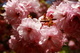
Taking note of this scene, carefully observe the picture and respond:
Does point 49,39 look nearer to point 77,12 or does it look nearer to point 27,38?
point 27,38

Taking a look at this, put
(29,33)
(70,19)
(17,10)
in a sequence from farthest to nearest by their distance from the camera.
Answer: (17,10) < (29,33) < (70,19)

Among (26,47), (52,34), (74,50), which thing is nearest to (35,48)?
(26,47)

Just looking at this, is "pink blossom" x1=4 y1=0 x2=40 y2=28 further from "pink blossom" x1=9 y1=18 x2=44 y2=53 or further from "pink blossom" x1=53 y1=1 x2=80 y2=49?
"pink blossom" x1=53 y1=1 x2=80 y2=49

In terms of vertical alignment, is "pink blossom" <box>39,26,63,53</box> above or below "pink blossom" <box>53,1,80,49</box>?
below

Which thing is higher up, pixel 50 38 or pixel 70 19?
pixel 70 19

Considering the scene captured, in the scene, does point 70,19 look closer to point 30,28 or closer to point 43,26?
point 43,26

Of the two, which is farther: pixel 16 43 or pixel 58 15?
pixel 16 43

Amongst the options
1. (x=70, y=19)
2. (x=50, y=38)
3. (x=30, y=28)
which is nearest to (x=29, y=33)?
(x=30, y=28)

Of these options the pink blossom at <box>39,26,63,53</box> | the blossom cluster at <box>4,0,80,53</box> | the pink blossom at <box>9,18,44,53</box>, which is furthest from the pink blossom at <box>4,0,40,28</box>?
the pink blossom at <box>39,26,63,53</box>

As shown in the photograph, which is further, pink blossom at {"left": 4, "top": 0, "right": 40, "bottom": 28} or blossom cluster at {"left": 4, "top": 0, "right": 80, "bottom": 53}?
pink blossom at {"left": 4, "top": 0, "right": 40, "bottom": 28}
